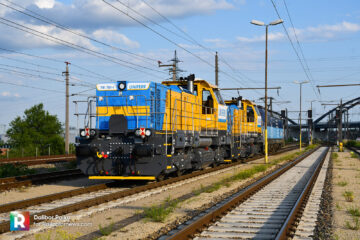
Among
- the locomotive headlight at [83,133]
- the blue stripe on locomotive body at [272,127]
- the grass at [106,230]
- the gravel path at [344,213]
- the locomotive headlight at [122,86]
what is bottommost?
the gravel path at [344,213]

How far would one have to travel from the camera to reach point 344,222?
762 cm

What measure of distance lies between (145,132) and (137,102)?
5.17 feet

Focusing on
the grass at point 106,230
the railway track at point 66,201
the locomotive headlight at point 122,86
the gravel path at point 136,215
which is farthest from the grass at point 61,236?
the locomotive headlight at point 122,86

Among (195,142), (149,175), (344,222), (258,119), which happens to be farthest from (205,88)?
(258,119)

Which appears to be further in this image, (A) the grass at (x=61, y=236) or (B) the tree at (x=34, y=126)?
(B) the tree at (x=34, y=126)

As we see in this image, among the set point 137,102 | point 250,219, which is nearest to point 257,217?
point 250,219

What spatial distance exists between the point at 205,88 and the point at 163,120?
417 cm

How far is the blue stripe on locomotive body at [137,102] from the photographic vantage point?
41.9 ft

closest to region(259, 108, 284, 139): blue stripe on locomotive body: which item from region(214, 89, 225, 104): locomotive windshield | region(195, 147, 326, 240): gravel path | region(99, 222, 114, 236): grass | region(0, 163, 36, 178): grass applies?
region(214, 89, 225, 104): locomotive windshield

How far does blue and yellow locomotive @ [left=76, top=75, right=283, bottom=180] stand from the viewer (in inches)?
469

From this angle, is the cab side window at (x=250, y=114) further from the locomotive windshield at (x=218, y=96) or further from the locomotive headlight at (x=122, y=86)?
the locomotive headlight at (x=122, y=86)

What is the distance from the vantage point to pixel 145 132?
11.7m

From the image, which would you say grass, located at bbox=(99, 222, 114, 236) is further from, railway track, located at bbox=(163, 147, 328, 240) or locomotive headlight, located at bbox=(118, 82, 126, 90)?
locomotive headlight, located at bbox=(118, 82, 126, 90)

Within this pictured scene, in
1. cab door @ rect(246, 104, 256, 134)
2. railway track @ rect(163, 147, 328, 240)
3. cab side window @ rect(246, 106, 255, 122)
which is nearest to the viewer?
railway track @ rect(163, 147, 328, 240)
